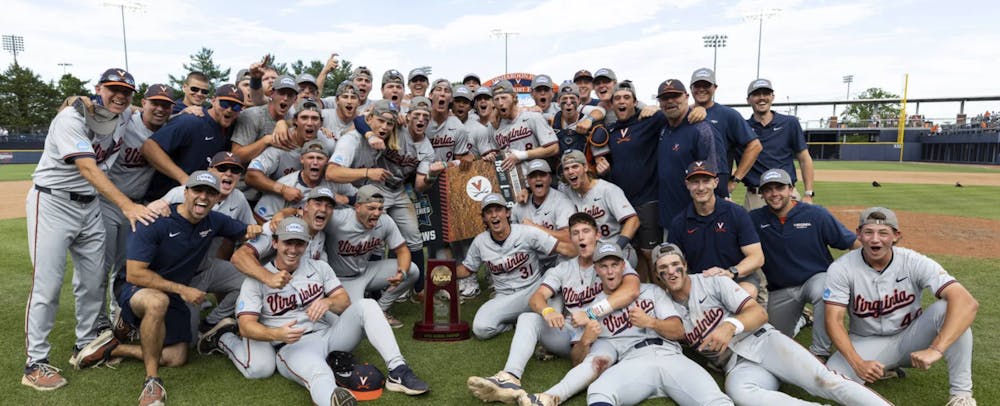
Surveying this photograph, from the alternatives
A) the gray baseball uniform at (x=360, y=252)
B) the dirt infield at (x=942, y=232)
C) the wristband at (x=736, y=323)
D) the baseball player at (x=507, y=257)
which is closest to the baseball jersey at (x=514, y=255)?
the baseball player at (x=507, y=257)

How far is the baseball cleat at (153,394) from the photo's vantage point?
13.4 feet

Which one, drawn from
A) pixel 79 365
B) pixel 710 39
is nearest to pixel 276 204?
pixel 79 365

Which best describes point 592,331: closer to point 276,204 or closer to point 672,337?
point 672,337

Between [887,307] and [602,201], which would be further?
[602,201]

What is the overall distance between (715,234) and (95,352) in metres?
5.26

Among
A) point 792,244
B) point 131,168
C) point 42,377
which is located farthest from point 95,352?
point 792,244

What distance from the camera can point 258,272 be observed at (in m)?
4.63

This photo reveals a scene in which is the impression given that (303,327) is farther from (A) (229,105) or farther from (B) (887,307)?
(B) (887,307)

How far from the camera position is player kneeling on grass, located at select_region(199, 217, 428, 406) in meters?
4.33

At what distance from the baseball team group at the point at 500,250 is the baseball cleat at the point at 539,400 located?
0.6 inches

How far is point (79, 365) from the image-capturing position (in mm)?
4809

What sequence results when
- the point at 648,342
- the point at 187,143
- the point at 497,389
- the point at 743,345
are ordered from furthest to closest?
the point at 187,143 → the point at 648,342 → the point at 743,345 → the point at 497,389

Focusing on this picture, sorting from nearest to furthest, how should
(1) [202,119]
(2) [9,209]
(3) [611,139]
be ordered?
1. (1) [202,119]
2. (3) [611,139]
3. (2) [9,209]

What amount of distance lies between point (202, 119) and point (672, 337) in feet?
15.8
